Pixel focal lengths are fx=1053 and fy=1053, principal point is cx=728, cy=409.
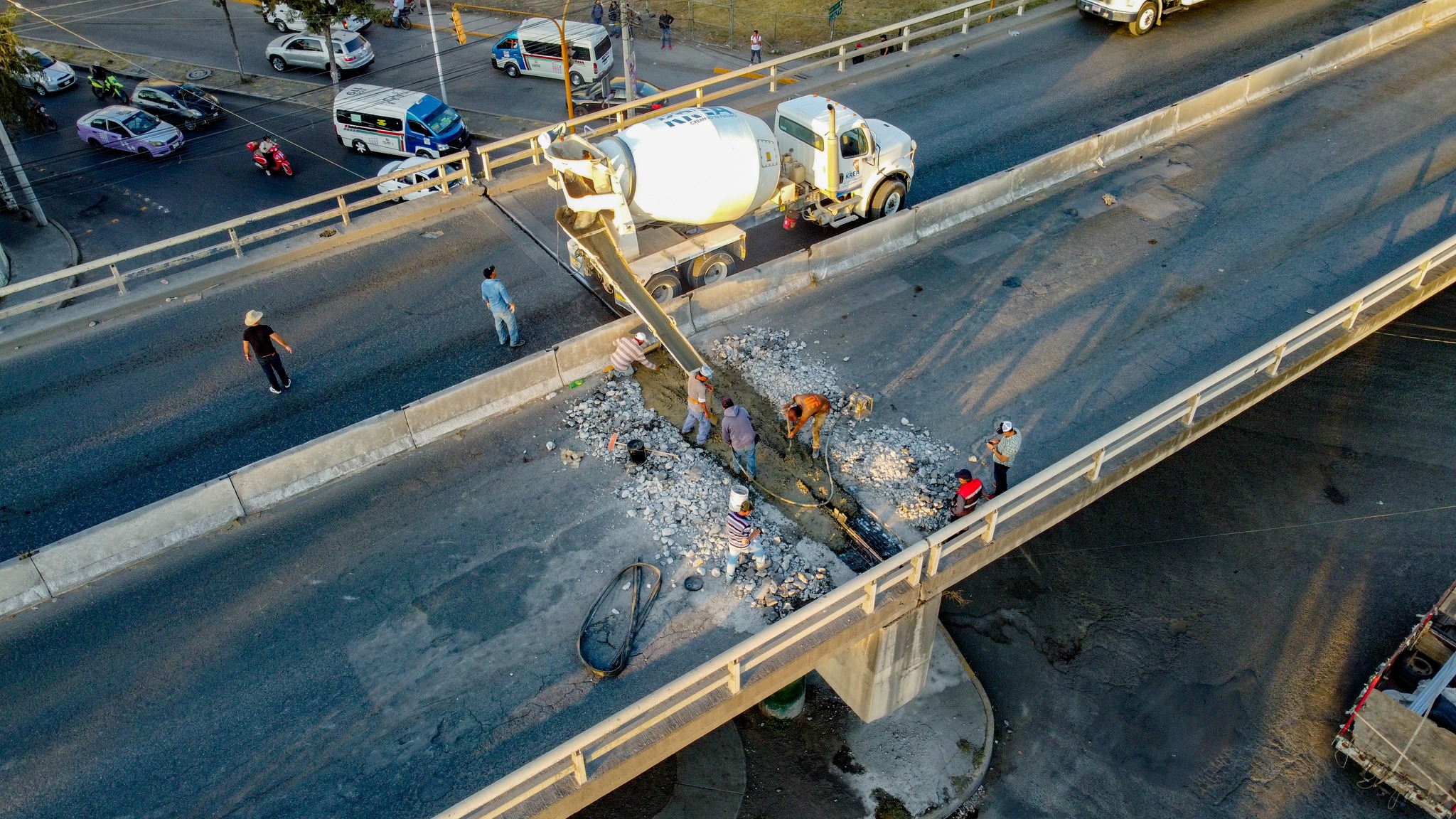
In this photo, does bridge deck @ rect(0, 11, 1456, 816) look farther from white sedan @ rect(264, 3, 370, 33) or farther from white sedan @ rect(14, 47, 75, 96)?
white sedan @ rect(14, 47, 75, 96)

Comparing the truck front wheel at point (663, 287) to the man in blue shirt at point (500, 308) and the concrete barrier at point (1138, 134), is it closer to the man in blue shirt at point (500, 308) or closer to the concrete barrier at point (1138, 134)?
the man in blue shirt at point (500, 308)

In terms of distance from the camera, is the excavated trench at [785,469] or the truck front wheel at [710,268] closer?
the excavated trench at [785,469]

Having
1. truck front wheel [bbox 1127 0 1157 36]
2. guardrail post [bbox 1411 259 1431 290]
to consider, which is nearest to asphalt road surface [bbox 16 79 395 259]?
truck front wheel [bbox 1127 0 1157 36]

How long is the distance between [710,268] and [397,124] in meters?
17.7

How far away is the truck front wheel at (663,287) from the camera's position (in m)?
18.2

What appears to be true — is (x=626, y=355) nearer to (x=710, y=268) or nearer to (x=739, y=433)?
(x=739, y=433)

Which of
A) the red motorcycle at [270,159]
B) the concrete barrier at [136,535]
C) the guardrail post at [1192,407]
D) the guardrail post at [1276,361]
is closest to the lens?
the concrete barrier at [136,535]

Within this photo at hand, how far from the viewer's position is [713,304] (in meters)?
17.9

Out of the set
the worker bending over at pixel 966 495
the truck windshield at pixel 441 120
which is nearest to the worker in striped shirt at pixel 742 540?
the worker bending over at pixel 966 495

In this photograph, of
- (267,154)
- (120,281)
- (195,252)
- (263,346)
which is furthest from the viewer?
(267,154)

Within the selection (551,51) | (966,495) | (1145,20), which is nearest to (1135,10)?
(1145,20)

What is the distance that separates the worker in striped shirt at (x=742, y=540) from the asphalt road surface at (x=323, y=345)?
21.0 feet

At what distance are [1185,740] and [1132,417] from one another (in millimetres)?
5492

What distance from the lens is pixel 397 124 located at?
1278 inches
